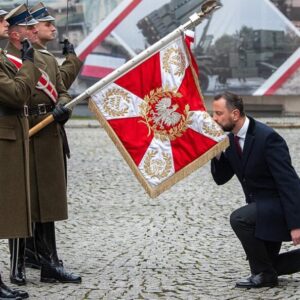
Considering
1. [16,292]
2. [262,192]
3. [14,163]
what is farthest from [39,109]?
[262,192]

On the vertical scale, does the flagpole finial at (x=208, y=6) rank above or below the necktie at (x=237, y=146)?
above

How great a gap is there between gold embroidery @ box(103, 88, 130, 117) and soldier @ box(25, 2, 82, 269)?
41 centimetres

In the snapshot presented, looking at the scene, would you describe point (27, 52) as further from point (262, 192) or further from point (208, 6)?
point (262, 192)

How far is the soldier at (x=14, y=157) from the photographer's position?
22.2 ft

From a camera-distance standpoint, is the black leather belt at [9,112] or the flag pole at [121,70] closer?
the black leather belt at [9,112]

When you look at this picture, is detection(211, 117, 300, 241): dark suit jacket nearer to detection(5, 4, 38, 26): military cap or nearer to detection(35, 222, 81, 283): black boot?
detection(35, 222, 81, 283): black boot

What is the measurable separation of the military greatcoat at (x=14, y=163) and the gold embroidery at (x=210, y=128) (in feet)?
4.07

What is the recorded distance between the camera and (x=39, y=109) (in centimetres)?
752

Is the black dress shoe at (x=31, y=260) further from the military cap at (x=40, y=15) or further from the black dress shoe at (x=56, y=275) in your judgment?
the military cap at (x=40, y=15)

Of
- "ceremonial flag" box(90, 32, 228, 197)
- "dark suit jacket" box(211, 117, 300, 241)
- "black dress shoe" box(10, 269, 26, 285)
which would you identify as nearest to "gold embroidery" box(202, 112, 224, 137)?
"ceremonial flag" box(90, 32, 228, 197)

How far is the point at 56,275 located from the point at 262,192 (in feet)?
4.99

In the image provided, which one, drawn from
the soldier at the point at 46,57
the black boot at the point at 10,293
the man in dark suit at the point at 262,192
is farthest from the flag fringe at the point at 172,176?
the black boot at the point at 10,293

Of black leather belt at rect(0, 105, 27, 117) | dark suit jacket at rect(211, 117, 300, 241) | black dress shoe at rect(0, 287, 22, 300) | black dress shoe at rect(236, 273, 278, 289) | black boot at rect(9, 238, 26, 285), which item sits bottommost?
black dress shoe at rect(236, 273, 278, 289)

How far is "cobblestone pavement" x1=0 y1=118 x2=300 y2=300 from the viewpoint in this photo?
7121 millimetres
